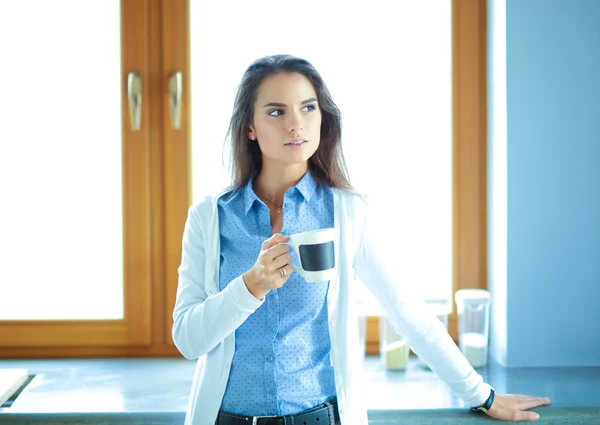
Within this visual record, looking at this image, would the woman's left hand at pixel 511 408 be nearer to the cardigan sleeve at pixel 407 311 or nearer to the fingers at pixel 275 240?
the cardigan sleeve at pixel 407 311

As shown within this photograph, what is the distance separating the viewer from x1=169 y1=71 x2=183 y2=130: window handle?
79.6 inches

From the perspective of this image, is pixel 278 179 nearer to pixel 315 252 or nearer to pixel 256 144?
pixel 256 144

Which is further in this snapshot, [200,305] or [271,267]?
[200,305]

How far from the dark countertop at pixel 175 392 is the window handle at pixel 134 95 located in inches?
28.5

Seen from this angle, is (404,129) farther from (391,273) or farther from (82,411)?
(82,411)

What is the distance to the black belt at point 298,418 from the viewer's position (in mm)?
1353

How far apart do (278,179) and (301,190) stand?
0.07 metres

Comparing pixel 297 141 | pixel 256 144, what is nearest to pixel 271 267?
pixel 297 141

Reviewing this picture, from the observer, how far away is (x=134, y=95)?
2021 millimetres

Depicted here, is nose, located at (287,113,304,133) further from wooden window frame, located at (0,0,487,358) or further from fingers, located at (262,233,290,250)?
wooden window frame, located at (0,0,487,358)

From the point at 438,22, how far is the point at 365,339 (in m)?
0.98

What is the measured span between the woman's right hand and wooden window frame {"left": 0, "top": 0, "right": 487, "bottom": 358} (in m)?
0.87

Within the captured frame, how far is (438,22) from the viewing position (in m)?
2.09

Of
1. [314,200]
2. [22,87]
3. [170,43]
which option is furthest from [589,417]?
→ [22,87]
